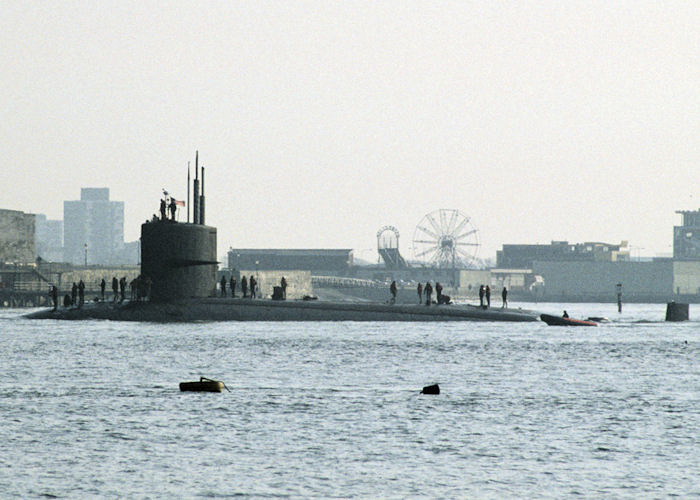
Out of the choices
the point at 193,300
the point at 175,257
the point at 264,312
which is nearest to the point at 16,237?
the point at 264,312

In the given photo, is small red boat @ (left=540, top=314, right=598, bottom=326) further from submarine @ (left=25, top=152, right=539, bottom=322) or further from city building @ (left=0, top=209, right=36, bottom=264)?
city building @ (left=0, top=209, right=36, bottom=264)

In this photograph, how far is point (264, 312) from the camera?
59.4m

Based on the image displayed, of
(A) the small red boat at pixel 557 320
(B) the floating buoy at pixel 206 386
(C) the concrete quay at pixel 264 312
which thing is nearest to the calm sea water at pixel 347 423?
(B) the floating buoy at pixel 206 386

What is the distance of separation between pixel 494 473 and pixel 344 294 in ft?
577

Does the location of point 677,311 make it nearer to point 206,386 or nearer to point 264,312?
point 264,312

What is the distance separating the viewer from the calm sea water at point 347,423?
18.5 metres

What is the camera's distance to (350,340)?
5312cm

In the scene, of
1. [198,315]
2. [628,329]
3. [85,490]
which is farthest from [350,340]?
[85,490]

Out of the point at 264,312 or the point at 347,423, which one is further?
the point at 264,312

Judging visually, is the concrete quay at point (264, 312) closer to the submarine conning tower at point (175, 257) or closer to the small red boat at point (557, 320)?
the submarine conning tower at point (175, 257)

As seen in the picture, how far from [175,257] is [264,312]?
7.34 metres

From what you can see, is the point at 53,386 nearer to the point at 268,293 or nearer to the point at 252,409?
the point at 252,409

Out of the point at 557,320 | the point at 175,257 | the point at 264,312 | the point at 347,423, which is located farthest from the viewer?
the point at 557,320

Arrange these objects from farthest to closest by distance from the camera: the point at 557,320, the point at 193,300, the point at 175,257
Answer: the point at 557,320, the point at 193,300, the point at 175,257
